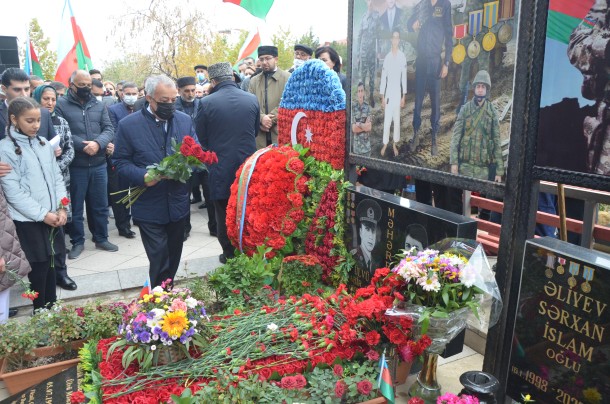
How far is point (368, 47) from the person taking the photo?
3771mm

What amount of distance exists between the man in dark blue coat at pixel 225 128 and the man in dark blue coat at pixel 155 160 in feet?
3.05

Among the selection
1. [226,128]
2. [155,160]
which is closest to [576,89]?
[155,160]

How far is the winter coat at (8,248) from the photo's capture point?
12.3 feet

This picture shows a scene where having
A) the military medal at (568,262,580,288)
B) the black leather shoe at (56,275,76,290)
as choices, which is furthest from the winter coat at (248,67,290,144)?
the military medal at (568,262,580,288)

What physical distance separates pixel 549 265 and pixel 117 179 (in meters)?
6.39

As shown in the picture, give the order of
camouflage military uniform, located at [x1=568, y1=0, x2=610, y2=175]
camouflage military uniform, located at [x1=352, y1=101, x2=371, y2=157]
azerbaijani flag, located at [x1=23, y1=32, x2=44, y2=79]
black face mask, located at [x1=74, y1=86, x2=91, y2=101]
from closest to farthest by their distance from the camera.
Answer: camouflage military uniform, located at [x1=568, y1=0, x2=610, y2=175] < camouflage military uniform, located at [x1=352, y1=101, x2=371, y2=157] < black face mask, located at [x1=74, y1=86, x2=91, y2=101] < azerbaijani flag, located at [x1=23, y1=32, x2=44, y2=79]

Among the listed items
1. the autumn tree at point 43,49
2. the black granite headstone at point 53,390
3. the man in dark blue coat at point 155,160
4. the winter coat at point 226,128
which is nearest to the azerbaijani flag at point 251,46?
the winter coat at point 226,128

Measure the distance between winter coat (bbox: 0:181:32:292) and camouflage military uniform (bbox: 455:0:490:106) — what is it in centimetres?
343

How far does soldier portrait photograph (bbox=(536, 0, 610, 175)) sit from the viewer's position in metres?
2.19

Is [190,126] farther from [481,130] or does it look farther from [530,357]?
[530,357]

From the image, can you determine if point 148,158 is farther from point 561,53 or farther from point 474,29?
point 561,53

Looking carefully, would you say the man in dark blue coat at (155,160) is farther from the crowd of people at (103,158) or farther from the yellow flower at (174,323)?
the yellow flower at (174,323)

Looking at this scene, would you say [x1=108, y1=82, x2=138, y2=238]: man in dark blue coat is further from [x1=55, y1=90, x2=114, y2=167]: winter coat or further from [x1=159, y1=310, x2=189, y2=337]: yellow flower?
[x1=159, y1=310, x2=189, y2=337]: yellow flower

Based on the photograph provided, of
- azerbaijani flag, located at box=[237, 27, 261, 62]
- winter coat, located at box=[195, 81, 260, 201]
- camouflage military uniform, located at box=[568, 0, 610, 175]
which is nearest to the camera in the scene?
camouflage military uniform, located at box=[568, 0, 610, 175]
